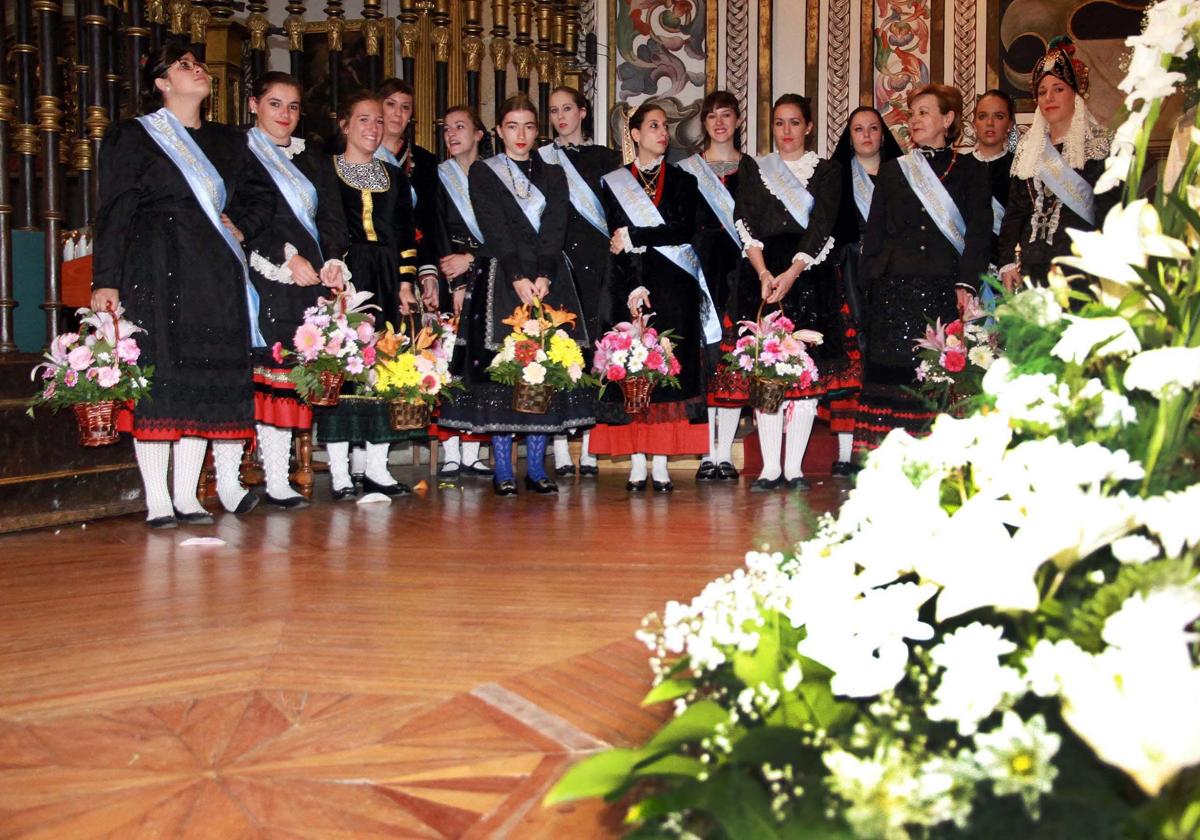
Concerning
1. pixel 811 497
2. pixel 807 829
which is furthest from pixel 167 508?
pixel 807 829

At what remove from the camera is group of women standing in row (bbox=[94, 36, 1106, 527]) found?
14.5 feet

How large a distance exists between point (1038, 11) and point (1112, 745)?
717 centimetres

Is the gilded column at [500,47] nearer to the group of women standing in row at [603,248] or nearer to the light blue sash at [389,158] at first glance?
the group of women standing in row at [603,248]

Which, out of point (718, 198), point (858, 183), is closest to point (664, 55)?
point (858, 183)

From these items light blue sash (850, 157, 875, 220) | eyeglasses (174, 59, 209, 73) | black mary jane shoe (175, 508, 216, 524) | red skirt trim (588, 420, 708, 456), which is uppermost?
eyeglasses (174, 59, 209, 73)

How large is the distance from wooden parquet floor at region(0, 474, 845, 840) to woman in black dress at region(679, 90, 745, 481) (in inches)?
A: 72.5

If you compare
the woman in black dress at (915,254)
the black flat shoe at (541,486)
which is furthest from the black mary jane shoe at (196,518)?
the woman in black dress at (915,254)

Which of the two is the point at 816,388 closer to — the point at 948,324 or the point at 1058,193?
the point at 948,324

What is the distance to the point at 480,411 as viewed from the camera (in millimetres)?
5223

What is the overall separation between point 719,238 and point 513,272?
0.99m

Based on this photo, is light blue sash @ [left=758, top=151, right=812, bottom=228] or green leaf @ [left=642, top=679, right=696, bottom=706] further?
light blue sash @ [left=758, top=151, right=812, bottom=228]

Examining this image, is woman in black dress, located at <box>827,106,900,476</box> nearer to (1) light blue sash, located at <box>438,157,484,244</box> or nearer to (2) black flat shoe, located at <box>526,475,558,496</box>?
(2) black flat shoe, located at <box>526,475,558,496</box>

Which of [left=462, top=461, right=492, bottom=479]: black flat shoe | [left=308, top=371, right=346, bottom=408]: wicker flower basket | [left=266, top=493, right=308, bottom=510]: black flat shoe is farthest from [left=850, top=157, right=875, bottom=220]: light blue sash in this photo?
[left=266, top=493, right=308, bottom=510]: black flat shoe

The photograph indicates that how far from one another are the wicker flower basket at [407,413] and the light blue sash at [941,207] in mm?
2158
